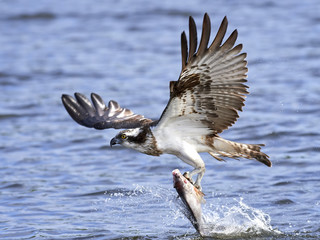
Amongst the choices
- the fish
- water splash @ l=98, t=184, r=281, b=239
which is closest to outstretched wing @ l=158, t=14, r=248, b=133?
the fish

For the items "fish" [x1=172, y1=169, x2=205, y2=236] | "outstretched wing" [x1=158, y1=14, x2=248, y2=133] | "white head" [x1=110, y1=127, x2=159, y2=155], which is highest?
"outstretched wing" [x1=158, y1=14, x2=248, y2=133]

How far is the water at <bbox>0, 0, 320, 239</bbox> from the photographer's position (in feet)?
24.5

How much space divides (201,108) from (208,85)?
0.29 meters

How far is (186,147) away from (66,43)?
369 inches

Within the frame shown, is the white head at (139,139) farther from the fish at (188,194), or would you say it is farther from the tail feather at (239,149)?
the tail feather at (239,149)

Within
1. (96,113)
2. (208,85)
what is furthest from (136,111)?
(208,85)

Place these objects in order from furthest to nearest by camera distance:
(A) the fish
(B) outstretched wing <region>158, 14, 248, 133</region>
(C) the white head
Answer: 1. (C) the white head
2. (A) the fish
3. (B) outstretched wing <region>158, 14, 248, 133</region>

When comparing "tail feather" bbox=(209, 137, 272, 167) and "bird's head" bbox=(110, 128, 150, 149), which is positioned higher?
"bird's head" bbox=(110, 128, 150, 149)

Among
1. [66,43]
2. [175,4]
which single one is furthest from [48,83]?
[175,4]

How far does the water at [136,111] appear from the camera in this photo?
7457mm

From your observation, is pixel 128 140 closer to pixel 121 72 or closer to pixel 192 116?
pixel 192 116

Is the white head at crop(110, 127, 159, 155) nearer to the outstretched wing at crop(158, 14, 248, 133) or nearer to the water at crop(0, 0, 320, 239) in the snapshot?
the outstretched wing at crop(158, 14, 248, 133)

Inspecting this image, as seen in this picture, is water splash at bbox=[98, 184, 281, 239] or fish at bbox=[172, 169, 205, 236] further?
water splash at bbox=[98, 184, 281, 239]

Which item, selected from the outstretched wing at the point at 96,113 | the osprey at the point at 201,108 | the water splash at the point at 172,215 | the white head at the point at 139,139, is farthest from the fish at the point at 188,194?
the outstretched wing at the point at 96,113
